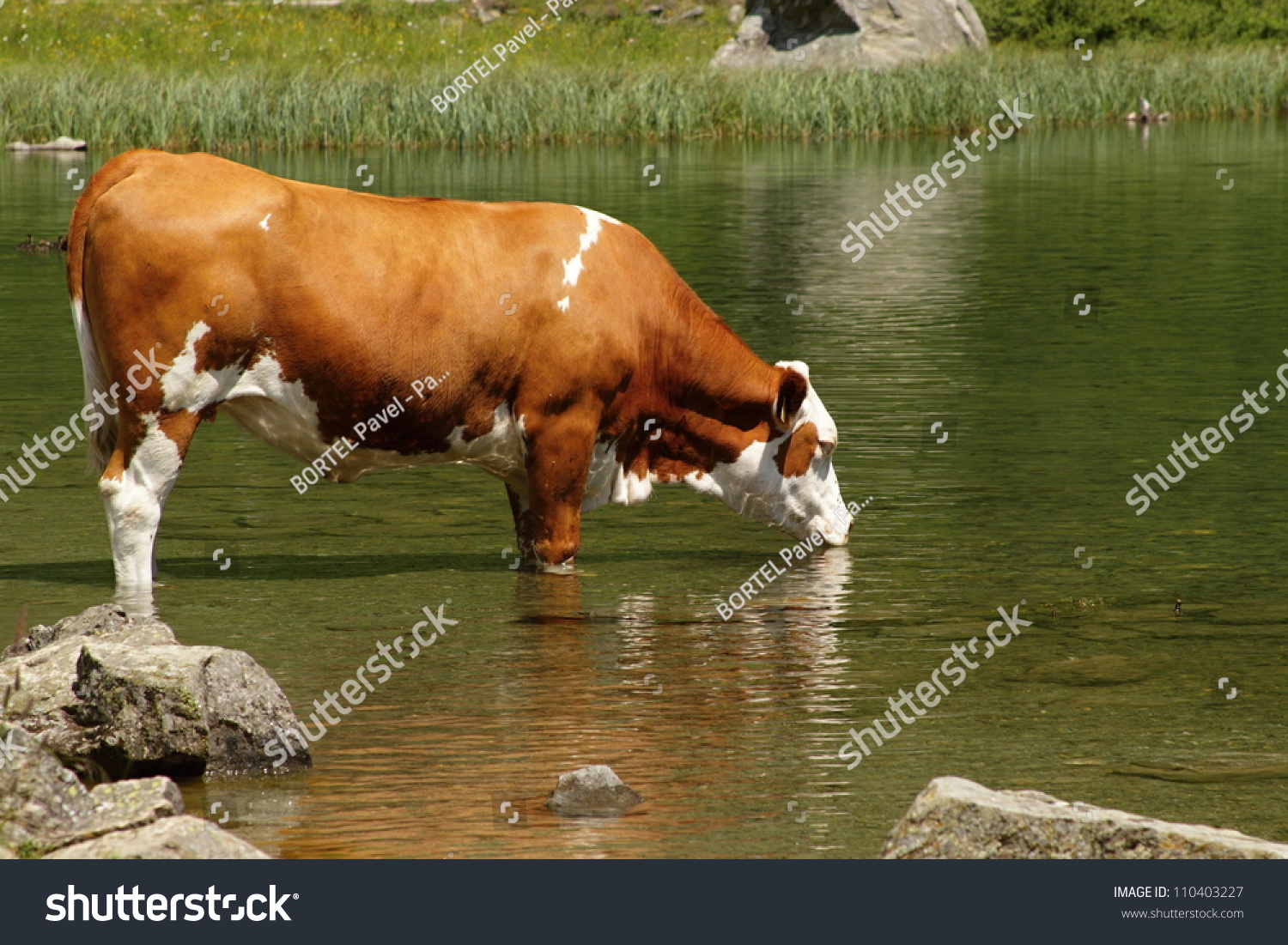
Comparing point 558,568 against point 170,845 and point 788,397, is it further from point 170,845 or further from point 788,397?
point 170,845

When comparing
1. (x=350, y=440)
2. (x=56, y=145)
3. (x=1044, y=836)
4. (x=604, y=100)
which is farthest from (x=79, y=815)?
(x=604, y=100)

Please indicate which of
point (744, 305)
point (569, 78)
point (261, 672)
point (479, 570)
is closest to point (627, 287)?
point (479, 570)

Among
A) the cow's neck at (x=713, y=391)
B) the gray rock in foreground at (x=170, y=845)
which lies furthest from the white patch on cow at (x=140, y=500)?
the gray rock in foreground at (x=170, y=845)

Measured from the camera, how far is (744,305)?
1725 centimetres

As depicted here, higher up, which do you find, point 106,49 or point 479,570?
point 106,49

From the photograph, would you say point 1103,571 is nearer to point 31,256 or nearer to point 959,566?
point 959,566

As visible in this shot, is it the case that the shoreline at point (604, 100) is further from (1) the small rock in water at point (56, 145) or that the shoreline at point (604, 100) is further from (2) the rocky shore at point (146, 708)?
(2) the rocky shore at point (146, 708)

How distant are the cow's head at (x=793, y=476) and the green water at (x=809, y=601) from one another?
0.22 meters

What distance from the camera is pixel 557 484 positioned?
8703mm

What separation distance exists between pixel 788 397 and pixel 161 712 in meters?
4.02

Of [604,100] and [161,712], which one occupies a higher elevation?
[604,100]

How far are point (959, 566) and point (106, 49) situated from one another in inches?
1684

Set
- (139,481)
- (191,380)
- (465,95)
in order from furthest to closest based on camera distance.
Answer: (465,95)
(139,481)
(191,380)

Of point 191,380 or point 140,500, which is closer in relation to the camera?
point 191,380
